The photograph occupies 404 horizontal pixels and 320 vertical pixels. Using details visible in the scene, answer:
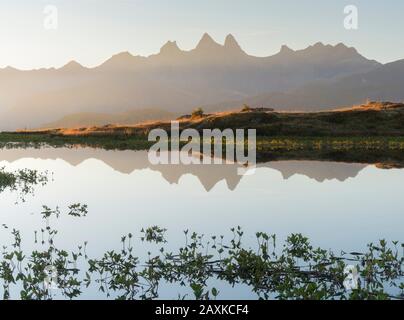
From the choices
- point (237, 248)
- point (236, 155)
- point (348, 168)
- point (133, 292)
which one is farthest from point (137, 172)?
point (133, 292)

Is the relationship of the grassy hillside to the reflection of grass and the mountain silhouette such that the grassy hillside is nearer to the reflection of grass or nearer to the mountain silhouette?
the mountain silhouette

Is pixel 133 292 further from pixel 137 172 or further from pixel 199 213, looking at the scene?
pixel 137 172

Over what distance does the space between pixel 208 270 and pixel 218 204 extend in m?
8.31

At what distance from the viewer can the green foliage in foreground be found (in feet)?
39.2

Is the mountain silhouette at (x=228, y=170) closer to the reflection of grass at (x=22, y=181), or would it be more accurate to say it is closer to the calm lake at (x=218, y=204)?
the calm lake at (x=218, y=204)

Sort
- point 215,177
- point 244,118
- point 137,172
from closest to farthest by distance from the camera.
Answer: point 215,177 → point 137,172 → point 244,118

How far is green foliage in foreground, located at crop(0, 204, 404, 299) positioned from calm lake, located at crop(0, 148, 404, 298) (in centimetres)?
52

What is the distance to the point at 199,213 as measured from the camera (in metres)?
19.9

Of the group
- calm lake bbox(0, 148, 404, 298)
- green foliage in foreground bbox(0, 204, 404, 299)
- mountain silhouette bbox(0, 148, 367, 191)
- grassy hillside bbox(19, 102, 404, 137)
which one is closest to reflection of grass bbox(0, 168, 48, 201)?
calm lake bbox(0, 148, 404, 298)

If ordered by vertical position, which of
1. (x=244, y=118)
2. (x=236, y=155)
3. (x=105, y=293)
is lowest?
(x=105, y=293)

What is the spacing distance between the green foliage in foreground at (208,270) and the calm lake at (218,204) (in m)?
0.52

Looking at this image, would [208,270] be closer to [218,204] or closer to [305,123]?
[218,204]

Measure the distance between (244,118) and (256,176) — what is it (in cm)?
6368
